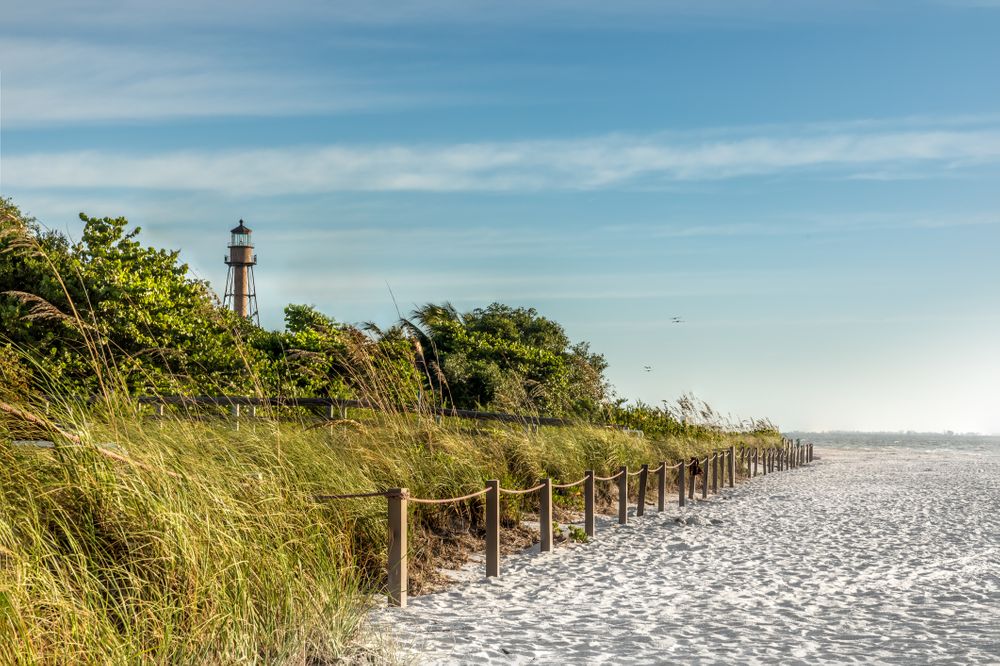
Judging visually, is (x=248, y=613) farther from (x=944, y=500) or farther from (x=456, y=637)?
(x=944, y=500)

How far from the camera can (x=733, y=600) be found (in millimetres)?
7527

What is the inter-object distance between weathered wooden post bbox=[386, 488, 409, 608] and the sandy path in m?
0.20

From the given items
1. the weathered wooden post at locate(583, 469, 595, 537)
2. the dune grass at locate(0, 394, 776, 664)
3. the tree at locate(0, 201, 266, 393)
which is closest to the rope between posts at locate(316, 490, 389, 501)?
the dune grass at locate(0, 394, 776, 664)

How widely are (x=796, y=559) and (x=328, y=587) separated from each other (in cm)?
606

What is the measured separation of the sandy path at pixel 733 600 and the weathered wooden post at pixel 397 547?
7.8 inches

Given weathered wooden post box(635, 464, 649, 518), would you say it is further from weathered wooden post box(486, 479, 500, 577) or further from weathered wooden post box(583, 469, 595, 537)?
weathered wooden post box(486, 479, 500, 577)

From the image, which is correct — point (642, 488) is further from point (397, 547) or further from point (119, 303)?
point (119, 303)

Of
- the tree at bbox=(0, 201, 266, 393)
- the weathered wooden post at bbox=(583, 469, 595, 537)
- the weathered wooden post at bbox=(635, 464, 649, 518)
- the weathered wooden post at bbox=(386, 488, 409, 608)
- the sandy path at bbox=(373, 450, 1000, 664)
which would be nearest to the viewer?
the sandy path at bbox=(373, 450, 1000, 664)

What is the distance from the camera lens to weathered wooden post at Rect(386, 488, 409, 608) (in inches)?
272

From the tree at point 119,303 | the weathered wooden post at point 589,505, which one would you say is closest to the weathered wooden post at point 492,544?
the weathered wooden post at point 589,505

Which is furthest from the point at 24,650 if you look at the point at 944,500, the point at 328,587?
the point at 944,500

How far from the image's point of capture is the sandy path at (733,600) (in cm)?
584

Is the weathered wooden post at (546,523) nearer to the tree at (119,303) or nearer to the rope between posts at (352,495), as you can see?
the rope between posts at (352,495)

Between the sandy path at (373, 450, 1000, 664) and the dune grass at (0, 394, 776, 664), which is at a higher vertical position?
the dune grass at (0, 394, 776, 664)
